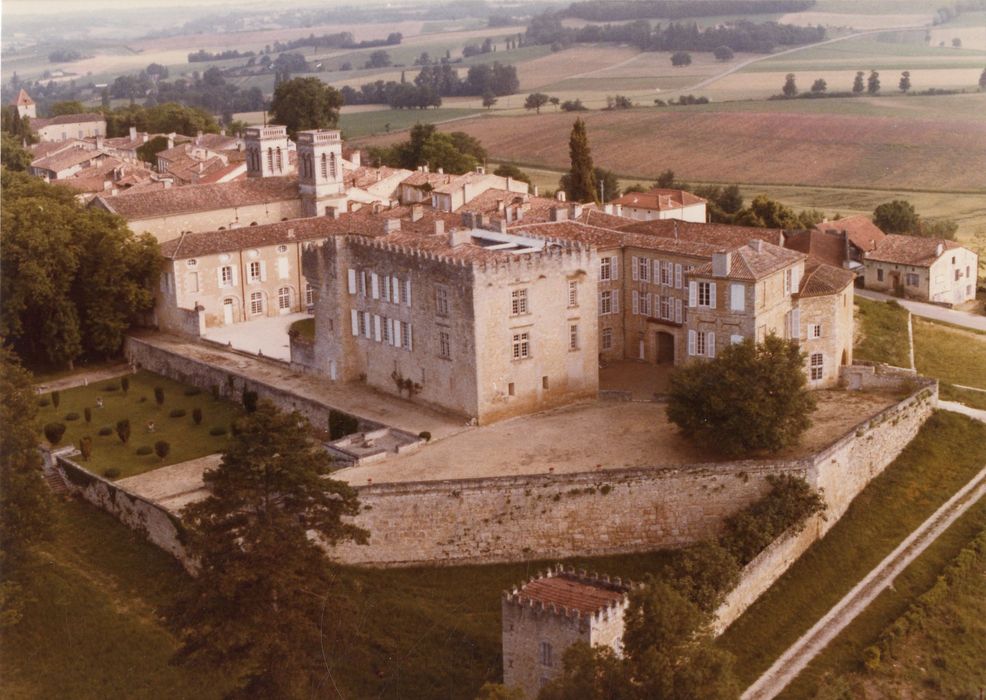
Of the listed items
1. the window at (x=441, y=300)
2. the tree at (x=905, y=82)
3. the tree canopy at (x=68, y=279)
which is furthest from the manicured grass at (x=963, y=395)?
the tree at (x=905, y=82)

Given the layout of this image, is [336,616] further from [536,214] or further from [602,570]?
[536,214]

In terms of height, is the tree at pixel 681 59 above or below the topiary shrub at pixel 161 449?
above

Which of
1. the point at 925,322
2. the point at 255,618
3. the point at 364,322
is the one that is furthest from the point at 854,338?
the point at 255,618

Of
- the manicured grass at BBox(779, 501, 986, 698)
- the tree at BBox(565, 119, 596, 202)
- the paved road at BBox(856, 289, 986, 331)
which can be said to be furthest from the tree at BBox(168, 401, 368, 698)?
the tree at BBox(565, 119, 596, 202)

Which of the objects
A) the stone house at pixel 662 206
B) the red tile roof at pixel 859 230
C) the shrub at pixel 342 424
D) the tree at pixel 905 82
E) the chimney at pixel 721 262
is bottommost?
the shrub at pixel 342 424

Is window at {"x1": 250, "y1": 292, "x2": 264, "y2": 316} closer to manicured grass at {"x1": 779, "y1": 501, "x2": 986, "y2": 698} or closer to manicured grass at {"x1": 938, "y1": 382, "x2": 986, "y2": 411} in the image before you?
manicured grass at {"x1": 938, "y1": 382, "x2": 986, "y2": 411}

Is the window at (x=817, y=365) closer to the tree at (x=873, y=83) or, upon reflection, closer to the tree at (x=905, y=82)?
the tree at (x=905, y=82)
